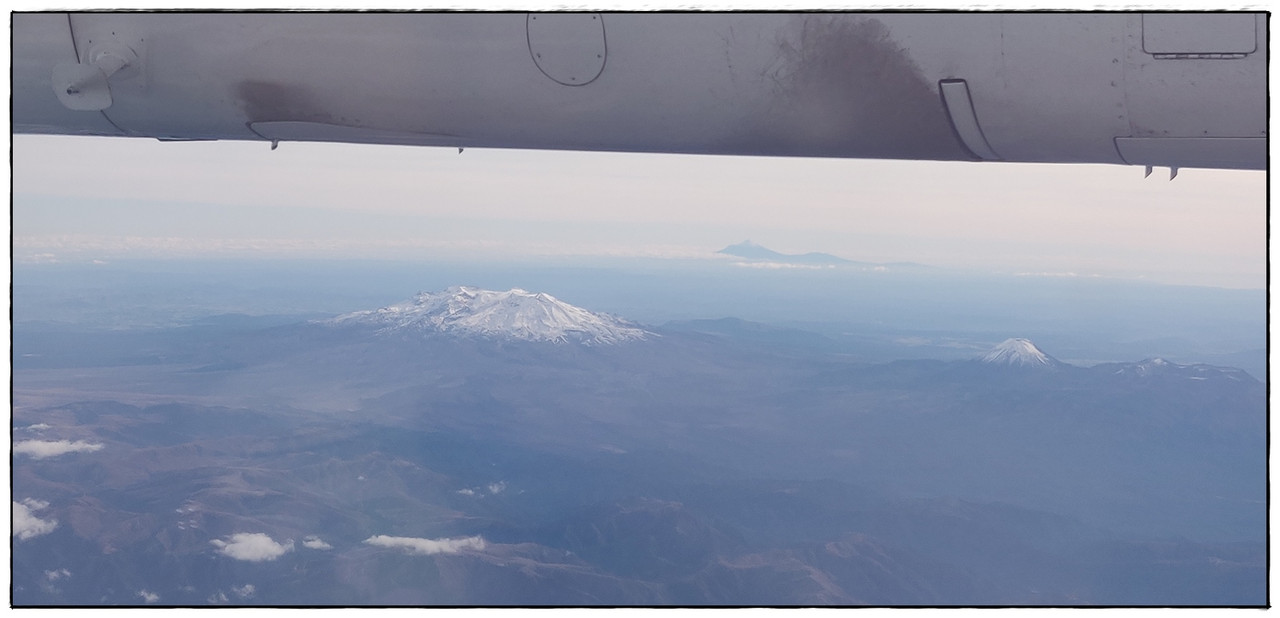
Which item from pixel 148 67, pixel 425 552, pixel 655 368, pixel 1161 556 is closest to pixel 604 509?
pixel 425 552

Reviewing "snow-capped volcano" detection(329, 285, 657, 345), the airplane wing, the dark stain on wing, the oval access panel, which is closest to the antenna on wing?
the airplane wing

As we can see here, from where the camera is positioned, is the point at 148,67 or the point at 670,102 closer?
the point at 670,102

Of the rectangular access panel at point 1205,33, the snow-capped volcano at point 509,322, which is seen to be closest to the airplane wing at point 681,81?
the rectangular access panel at point 1205,33

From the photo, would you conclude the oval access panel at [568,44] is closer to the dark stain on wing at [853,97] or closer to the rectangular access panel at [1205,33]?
the dark stain on wing at [853,97]

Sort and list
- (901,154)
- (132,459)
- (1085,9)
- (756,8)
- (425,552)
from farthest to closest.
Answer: (132,459) < (425,552) < (901,154) < (756,8) < (1085,9)

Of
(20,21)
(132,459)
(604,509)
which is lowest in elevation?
(604,509)

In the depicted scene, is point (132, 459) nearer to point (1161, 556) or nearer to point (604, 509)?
point (604, 509)

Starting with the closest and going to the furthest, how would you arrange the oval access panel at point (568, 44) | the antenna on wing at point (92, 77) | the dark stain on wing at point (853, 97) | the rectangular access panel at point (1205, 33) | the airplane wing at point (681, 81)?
the rectangular access panel at point (1205, 33) < the airplane wing at point (681, 81) < the dark stain on wing at point (853, 97) < the oval access panel at point (568, 44) < the antenna on wing at point (92, 77)

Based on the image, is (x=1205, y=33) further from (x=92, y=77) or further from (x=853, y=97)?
(x=92, y=77)

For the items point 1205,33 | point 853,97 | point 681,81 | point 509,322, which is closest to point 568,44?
point 681,81
